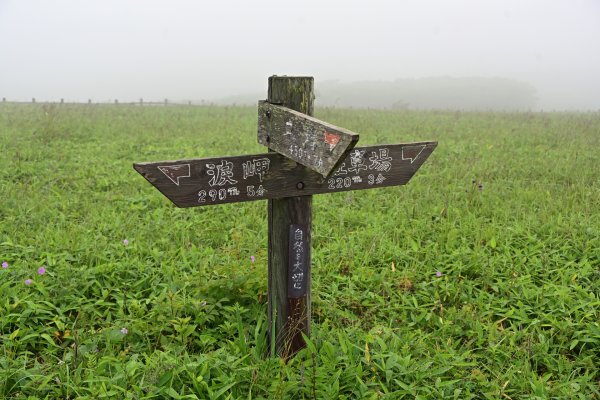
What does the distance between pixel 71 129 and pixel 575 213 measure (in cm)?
1160

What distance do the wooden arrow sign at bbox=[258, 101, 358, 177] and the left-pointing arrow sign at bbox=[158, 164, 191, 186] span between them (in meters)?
0.53

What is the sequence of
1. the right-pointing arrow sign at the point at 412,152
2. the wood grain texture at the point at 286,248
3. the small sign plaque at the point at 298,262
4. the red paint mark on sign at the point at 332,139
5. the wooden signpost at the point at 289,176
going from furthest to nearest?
the right-pointing arrow sign at the point at 412,152 → the small sign plaque at the point at 298,262 → the wood grain texture at the point at 286,248 → the wooden signpost at the point at 289,176 → the red paint mark on sign at the point at 332,139

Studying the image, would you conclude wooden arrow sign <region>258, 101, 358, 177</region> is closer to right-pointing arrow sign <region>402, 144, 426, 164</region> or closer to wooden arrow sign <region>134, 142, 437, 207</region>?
wooden arrow sign <region>134, 142, 437, 207</region>

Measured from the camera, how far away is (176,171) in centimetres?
229

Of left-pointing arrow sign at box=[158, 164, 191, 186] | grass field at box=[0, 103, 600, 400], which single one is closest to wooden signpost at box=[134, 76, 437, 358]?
left-pointing arrow sign at box=[158, 164, 191, 186]

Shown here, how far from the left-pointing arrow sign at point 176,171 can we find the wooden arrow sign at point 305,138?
20.8 inches

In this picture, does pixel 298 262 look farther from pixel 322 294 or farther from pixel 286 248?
pixel 322 294

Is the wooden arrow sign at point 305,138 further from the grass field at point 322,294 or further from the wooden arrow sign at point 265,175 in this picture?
the grass field at point 322,294

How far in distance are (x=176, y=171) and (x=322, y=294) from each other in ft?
6.61

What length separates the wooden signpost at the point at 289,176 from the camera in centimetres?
223

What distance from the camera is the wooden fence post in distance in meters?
2.59

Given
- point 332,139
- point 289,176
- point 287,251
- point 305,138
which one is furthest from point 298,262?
point 332,139

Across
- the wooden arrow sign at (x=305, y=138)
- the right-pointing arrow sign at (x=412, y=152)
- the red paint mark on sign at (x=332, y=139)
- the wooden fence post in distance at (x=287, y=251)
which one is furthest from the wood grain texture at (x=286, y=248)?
the right-pointing arrow sign at (x=412, y=152)

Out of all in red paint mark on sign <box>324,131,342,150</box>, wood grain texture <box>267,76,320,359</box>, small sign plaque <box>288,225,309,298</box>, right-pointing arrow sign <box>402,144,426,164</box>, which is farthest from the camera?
right-pointing arrow sign <box>402,144,426,164</box>
